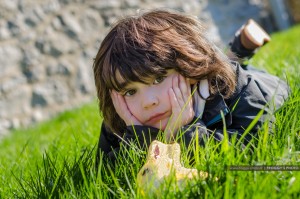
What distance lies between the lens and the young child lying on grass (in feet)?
4.47

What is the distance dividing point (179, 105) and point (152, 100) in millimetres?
80

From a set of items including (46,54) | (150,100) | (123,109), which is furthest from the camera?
(46,54)

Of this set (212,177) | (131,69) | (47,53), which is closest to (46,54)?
(47,53)

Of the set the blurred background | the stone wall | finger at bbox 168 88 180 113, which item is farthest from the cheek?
the stone wall

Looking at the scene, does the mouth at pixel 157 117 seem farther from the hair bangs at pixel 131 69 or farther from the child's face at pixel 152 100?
the hair bangs at pixel 131 69

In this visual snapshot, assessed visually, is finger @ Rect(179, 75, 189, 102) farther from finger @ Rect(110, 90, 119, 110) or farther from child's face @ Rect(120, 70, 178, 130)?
finger @ Rect(110, 90, 119, 110)

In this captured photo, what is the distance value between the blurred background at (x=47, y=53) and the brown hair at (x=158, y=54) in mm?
2165

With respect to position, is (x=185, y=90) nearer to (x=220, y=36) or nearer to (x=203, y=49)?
(x=203, y=49)

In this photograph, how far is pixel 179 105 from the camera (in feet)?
4.48

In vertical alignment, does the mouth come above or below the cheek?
below

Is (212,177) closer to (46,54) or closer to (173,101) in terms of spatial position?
(173,101)

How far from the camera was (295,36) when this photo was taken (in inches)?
195

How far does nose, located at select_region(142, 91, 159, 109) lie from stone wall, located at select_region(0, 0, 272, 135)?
2517 millimetres

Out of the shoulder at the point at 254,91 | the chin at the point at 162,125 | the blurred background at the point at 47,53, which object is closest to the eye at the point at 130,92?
the chin at the point at 162,125
